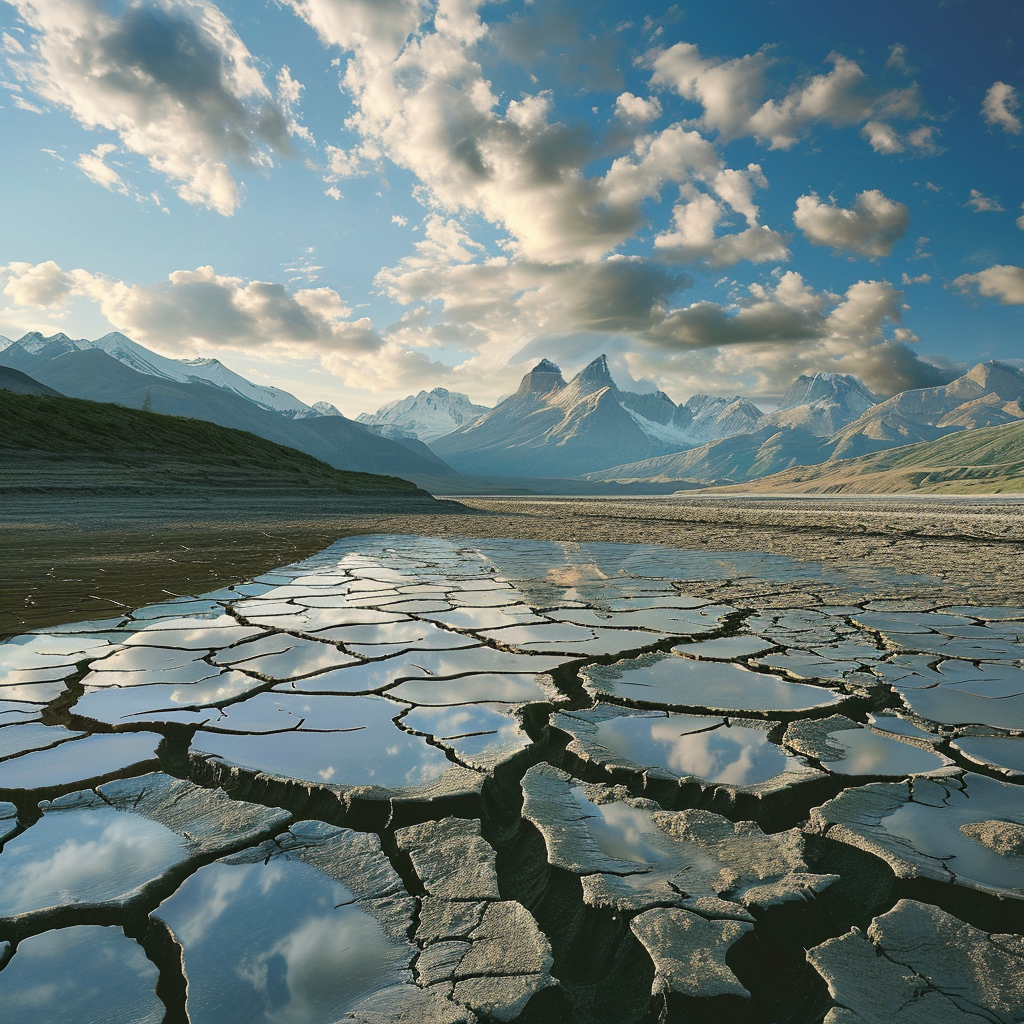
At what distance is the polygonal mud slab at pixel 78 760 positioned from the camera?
1898 mm

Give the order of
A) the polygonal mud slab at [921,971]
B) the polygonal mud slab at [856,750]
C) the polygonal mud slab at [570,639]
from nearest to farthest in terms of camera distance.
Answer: the polygonal mud slab at [921,971]
the polygonal mud slab at [856,750]
the polygonal mud slab at [570,639]

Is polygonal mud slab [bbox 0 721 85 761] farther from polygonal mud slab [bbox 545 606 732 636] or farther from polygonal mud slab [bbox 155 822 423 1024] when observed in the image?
polygonal mud slab [bbox 545 606 732 636]

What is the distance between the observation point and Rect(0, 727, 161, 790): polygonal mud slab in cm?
190

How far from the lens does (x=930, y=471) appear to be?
102m

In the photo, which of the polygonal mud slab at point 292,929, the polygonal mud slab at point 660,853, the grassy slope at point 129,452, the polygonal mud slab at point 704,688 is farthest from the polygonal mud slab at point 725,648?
the grassy slope at point 129,452

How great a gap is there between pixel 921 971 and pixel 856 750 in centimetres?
113

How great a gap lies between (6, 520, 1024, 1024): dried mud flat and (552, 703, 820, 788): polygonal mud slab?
0.02 metres

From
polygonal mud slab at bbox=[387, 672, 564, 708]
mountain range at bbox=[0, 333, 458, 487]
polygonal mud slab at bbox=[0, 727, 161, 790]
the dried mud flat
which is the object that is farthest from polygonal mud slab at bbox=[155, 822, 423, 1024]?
mountain range at bbox=[0, 333, 458, 487]

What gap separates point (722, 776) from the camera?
1.96m

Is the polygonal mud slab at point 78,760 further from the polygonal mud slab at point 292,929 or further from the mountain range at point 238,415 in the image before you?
the mountain range at point 238,415

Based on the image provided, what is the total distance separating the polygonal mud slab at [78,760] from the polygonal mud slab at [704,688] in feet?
6.05

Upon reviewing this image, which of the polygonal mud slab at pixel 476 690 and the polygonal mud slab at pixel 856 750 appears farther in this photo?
the polygonal mud slab at pixel 476 690

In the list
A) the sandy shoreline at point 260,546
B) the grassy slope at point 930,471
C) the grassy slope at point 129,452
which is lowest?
the sandy shoreline at point 260,546

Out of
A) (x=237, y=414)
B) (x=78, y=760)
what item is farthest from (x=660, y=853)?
(x=237, y=414)
